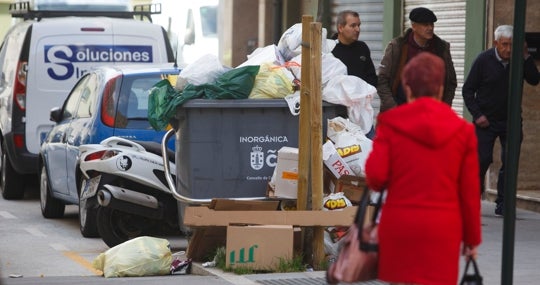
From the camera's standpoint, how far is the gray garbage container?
10.5 meters

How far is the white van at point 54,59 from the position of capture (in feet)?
52.6

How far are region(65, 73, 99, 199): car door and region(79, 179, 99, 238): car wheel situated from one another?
509 mm

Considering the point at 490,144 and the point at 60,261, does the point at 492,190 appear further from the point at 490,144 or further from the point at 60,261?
the point at 60,261

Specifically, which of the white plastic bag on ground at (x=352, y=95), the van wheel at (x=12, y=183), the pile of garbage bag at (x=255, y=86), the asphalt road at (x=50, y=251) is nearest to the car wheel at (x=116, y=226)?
the asphalt road at (x=50, y=251)

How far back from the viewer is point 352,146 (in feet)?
34.0

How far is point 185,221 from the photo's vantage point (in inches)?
385

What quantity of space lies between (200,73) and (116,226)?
6.52ft

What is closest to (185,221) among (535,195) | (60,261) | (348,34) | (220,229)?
(220,229)

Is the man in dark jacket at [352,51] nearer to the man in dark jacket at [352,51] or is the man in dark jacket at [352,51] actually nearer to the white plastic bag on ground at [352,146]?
the man in dark jacket at [352,51]

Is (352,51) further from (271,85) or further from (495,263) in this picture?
(495,263)

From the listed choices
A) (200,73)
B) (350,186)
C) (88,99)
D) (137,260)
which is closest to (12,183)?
(88,99)

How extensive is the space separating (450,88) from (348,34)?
100 centimetres

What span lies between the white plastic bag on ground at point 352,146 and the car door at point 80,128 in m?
3.15

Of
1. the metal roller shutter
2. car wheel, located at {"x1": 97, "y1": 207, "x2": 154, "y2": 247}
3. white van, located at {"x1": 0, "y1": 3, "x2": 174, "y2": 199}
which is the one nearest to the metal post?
car wheel, located at {"x1": 97, "y1": 207, "x2": 154, "y2": 247}
